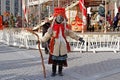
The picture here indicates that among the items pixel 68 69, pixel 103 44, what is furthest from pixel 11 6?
pixel 68 69

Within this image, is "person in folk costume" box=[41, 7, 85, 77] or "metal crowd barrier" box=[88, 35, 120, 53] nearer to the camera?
"person in folk costume" box=[41, 7, 85, 77]

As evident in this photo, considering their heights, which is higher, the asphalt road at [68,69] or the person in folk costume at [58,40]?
the person in folk costume at [58,40]

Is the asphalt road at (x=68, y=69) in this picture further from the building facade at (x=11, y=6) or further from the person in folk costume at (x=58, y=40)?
the building facade at (x=11, y=6)

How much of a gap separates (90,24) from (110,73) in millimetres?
14623

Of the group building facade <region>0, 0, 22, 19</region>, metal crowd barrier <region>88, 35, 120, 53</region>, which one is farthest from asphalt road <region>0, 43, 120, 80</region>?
building facade <region>0, 0, 22, 19</region>

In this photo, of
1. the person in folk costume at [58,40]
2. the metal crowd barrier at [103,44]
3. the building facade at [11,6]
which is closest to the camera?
the person in folk costume at [58,40]

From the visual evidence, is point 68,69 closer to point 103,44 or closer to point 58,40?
point 58,40

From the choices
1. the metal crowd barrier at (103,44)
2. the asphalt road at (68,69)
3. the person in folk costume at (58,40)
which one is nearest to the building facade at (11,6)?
the metal crowd barrier at (103,44)

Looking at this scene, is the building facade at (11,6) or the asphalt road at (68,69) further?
the building facade at (11,6)

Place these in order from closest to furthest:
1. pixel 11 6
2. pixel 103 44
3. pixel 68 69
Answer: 1. pixel 68 69
2. pixel 103 44
3. pixel 11 6

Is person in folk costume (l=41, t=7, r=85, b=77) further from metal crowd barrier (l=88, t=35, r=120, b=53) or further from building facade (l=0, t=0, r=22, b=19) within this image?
building facade (l=0, t=0, r=22, b=19)

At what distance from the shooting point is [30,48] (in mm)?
17609

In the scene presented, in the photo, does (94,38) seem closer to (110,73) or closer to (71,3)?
(110,73)

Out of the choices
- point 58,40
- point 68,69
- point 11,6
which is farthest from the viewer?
point 11,6
